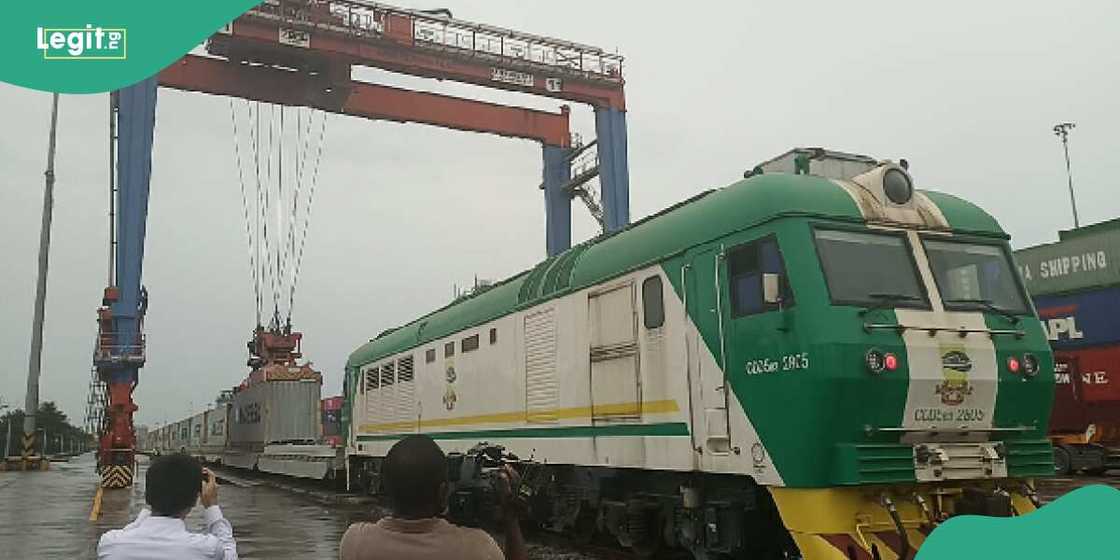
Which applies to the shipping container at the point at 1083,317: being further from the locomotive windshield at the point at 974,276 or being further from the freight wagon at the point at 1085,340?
the locomotive windshield at the point at 974,276

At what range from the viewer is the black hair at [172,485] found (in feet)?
12.1

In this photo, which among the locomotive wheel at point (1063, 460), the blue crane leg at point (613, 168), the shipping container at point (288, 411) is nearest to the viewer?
the locomotive wheel at point (1063, 460)

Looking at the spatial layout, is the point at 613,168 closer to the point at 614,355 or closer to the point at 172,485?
the point at 614,355

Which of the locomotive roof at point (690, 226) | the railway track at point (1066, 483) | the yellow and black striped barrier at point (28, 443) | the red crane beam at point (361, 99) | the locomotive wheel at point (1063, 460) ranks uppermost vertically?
the red crane beam at point (361, 99)

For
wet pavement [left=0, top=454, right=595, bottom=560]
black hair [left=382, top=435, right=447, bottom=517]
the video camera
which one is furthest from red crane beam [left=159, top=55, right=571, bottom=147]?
black hair [left=382, top=435, right=447, bottom=517]

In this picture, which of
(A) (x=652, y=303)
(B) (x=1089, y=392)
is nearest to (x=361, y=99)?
(B) (x=1089, y=392)

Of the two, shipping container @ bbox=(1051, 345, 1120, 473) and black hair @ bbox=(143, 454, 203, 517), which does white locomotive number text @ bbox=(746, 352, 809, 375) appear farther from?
shipping container @ bbox=(1051, 345, 1120, 473)

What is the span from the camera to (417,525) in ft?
10.2

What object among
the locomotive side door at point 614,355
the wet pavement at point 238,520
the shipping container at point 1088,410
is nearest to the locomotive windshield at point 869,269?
the locomotive side door at point 614,355

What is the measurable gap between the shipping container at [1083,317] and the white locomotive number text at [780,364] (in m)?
15.2

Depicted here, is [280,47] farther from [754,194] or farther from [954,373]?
[954,373]

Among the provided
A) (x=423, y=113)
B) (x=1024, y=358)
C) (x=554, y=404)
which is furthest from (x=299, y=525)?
(x=423, y=113)

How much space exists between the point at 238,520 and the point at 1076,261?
62.4ft

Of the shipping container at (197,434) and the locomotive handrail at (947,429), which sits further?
the shipping container at (197,434)
